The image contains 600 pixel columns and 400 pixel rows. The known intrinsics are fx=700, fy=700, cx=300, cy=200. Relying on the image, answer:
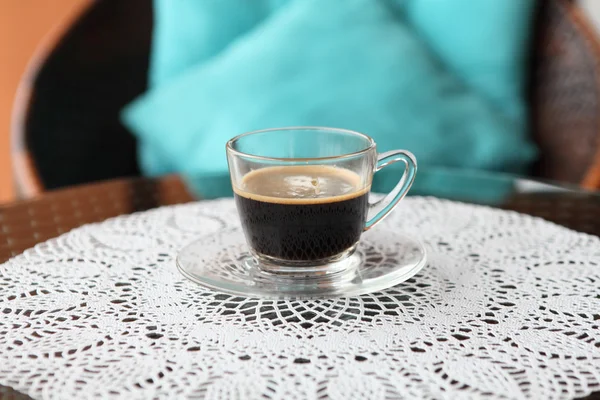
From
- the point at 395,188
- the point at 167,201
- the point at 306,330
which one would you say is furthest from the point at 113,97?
the point at 306,330

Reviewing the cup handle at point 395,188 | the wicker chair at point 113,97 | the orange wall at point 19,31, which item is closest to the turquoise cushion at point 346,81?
the wicker chair at point 113,97

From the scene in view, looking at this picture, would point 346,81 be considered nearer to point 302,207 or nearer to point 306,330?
point 302,207

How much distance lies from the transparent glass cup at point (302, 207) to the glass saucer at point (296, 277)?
15 millimetres

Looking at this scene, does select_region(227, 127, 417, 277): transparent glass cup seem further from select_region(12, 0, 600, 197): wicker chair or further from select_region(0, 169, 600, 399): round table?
select_region(12, 0, 600, 197): wicker chair

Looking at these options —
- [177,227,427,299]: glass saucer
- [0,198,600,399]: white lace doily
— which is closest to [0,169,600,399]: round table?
[0,198,600,399]: white lace doily

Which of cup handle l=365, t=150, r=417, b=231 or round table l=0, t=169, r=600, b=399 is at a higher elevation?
cup handle l=365, t=150, r=417, b=231

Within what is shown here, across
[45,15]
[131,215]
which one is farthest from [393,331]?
[45,15]

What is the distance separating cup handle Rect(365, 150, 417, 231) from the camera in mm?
651

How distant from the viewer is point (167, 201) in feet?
2.89

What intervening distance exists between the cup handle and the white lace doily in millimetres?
64

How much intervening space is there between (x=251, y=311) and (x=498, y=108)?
95cm

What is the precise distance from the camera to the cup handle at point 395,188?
25.6 inches

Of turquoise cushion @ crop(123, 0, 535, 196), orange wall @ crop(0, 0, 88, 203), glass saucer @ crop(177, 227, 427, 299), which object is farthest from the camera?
orange wall @ crop(0, 0, 88, 203)

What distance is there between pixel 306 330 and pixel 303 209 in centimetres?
12
